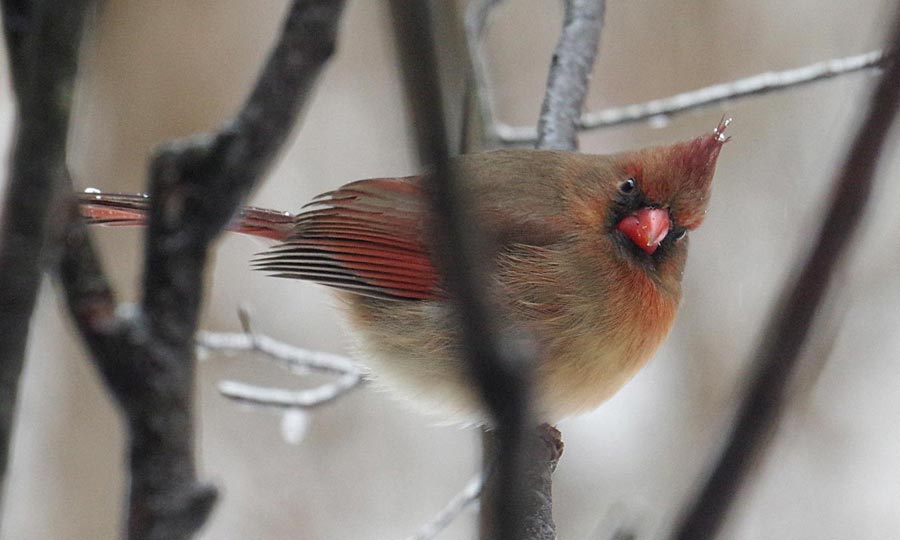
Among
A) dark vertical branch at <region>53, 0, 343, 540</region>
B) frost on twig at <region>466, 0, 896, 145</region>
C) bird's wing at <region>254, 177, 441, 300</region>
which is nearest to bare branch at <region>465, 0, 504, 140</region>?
frost on twig at <region>466, 0, 896, 145</region>

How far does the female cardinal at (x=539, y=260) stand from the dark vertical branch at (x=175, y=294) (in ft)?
5.47

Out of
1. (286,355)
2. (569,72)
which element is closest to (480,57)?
(569,72)

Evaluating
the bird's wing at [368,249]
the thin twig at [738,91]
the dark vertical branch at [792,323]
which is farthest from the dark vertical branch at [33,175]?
the thin twig at [738,91]

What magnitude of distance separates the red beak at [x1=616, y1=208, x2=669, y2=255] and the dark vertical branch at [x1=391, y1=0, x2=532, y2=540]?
6.81ft

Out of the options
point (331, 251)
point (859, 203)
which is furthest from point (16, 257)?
point (331, 251)

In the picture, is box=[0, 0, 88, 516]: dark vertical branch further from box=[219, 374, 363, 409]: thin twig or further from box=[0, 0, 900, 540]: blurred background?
box=[0, 0, 900, 540]: blurred background

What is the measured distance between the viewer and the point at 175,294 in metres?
0.91

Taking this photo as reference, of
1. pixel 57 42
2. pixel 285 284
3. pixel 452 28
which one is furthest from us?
pixel 285 284

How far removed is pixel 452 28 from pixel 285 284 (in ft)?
20.5

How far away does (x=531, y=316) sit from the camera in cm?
262

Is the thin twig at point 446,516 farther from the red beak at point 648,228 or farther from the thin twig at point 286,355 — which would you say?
the red beak at point 648,228

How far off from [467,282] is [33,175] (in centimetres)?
36

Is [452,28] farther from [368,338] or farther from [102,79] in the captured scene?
[102,79]

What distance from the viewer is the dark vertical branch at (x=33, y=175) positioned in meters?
0.80
